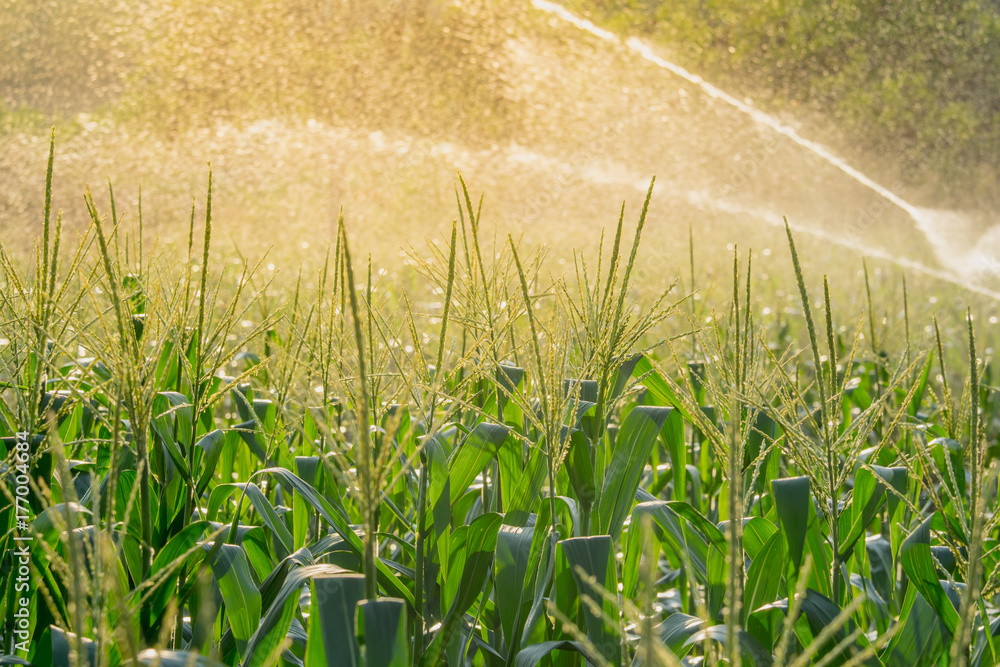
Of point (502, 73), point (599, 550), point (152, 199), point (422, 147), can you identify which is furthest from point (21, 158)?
point (599, 550)

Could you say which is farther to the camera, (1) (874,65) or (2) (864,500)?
(1) (874,65)

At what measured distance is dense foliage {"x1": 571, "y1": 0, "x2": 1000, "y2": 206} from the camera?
16.9 meters

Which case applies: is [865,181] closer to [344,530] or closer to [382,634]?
[344,530]

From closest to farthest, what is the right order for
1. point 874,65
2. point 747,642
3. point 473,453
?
point 747,642 < point 473,453 < point 874,65

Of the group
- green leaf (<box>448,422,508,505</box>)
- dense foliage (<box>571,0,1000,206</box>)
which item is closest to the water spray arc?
dense foliage (<box>571,0,1000,206</box>)

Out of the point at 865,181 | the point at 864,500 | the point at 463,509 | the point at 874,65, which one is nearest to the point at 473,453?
the point at 463,509

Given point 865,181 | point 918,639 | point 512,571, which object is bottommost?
point 918,639

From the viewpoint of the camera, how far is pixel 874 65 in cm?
1806

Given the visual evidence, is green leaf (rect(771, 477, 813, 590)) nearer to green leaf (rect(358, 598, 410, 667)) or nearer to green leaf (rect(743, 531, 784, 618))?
green leaf (rect(743, 531, 784, 618))

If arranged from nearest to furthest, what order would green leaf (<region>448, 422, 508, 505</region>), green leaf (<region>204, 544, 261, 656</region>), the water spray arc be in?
green leaf (<region>204, 544, 261, 656</region>) → green leaf (<region>448, 422, 508, 505</region>) → the water spray arc

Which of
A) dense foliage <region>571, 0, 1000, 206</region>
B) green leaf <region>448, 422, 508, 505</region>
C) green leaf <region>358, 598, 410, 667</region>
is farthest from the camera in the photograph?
dense foliage <region>571, 0, 1000, 206</region>

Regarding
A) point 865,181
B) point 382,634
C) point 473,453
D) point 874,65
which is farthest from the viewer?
point 874,65

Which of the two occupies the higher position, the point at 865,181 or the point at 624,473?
the point at 865,181

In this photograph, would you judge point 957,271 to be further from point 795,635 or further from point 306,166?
point 795,635
